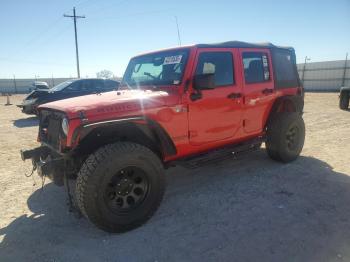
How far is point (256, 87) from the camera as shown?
4.94 meters

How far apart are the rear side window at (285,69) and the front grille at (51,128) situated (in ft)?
12.0

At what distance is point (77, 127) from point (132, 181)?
0.88 m

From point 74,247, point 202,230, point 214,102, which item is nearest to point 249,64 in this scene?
point 214,102

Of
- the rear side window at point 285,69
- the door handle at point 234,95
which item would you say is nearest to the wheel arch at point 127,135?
the door handle at point 234,95

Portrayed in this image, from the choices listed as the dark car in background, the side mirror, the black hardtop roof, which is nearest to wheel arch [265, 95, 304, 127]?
the black hardtop roof

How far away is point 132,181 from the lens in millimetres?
3537

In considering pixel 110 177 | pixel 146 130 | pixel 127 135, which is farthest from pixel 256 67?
pixel 110 177

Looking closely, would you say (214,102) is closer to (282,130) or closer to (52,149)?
(282,130)

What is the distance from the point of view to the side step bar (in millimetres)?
4191

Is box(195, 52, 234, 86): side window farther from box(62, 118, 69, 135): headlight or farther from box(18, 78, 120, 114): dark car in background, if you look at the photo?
box(18, 78, 120, 114): dark car in background

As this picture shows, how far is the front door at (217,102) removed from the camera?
4.14 m

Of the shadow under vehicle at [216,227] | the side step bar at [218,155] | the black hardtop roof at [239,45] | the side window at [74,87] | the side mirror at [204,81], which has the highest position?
the black hardtop roof at [239,45]

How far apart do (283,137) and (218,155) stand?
150 centimetres

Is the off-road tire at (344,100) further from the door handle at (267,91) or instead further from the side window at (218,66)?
the side window at (218,66)
